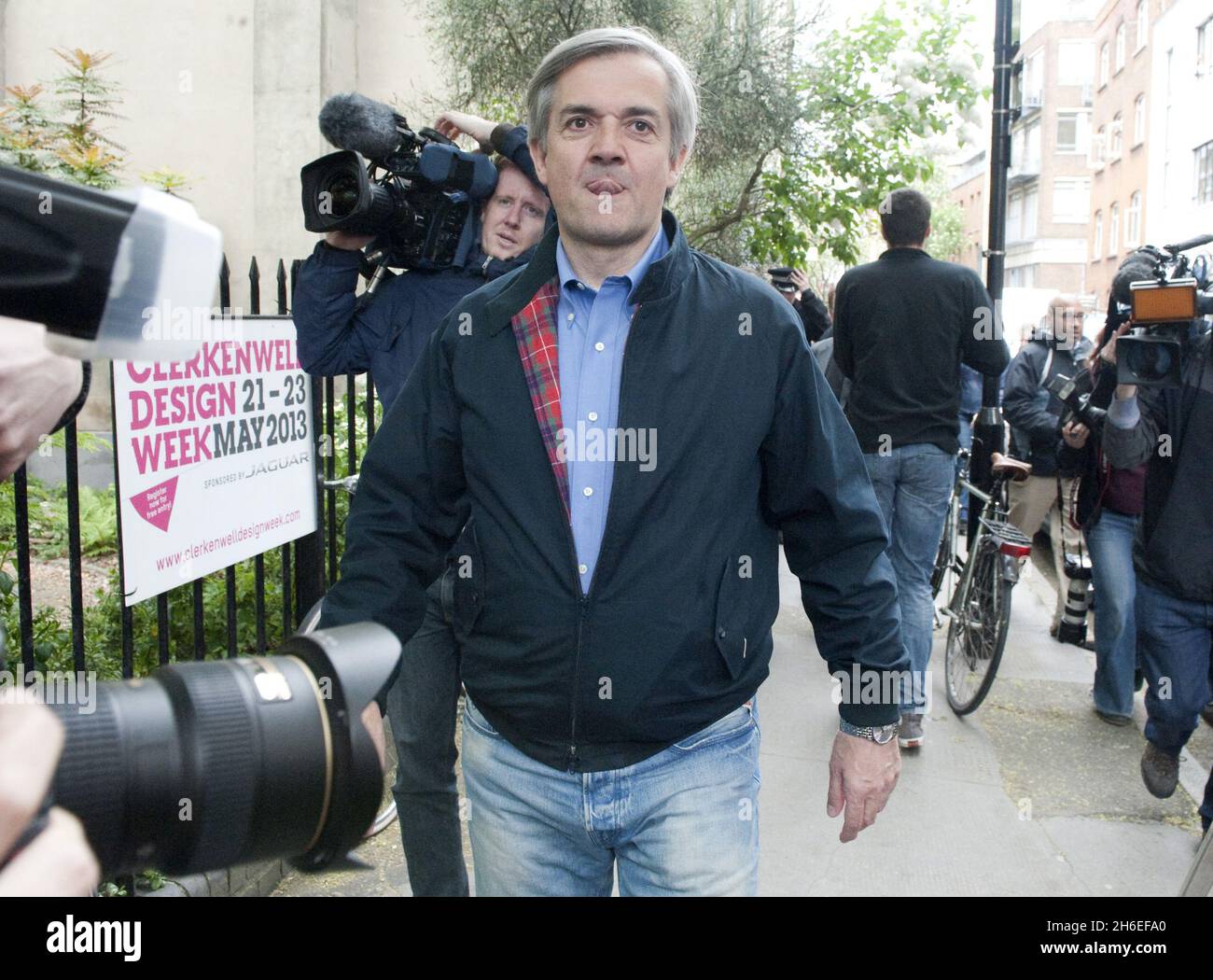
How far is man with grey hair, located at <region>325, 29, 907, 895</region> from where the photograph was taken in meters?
2.27

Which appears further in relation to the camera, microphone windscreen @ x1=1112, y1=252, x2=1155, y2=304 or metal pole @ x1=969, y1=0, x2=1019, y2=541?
metal pole @ x1=969, y1=0, x2=1019, y2=541

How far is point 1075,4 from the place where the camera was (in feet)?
197

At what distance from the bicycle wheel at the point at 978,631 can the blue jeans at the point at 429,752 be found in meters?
3.36

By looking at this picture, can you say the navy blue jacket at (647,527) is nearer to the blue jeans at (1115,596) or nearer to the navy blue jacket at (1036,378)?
the blue jeans at (1115,596)

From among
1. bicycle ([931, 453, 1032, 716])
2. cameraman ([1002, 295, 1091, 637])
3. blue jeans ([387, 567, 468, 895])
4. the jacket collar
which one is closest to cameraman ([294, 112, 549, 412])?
blue jeans ([387, 567, 468, 895])

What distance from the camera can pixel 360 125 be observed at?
3150 mm

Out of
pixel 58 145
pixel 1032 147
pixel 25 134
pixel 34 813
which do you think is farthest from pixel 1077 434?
pixel 1032 147

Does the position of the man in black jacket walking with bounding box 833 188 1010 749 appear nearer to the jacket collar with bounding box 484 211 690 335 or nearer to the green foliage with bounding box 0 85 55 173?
the jacket collar with bounding box 484 211 690 335

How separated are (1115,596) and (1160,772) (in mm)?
1123

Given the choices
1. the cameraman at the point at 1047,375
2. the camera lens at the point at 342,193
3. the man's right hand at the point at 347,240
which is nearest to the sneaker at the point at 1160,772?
the cameraman at the point at 1047,375

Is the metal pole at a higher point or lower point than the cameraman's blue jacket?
higher

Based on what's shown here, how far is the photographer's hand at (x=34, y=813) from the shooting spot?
96 cm

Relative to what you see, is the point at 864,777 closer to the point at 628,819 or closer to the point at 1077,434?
the point at 628,819

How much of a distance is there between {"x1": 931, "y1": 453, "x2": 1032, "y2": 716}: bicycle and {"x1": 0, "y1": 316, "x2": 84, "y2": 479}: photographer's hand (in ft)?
16.9
